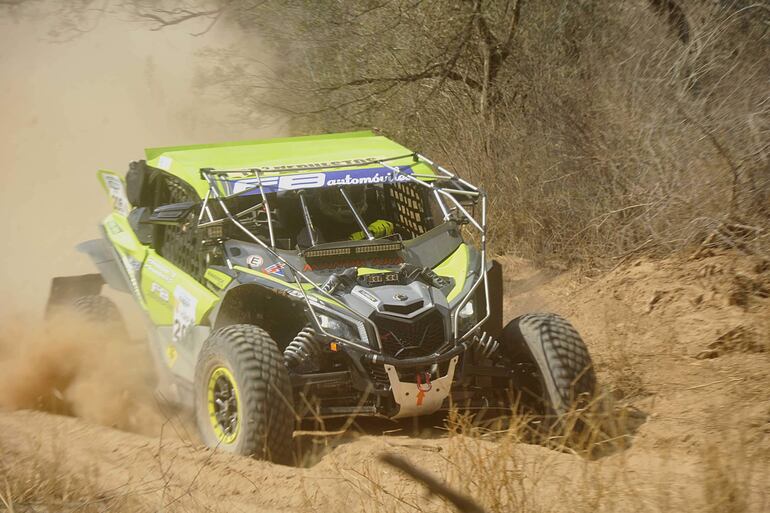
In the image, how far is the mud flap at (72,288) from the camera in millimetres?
10062

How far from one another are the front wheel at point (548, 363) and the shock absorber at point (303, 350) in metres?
1.33

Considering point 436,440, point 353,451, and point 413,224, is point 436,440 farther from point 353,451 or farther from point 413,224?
point 413,224

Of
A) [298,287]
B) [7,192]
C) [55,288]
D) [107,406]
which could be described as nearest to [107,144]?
[7,192]

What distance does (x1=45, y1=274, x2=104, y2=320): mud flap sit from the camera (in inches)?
396

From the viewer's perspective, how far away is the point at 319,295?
7156 millimetres

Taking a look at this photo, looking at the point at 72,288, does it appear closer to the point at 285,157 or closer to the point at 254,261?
the point at 285,157

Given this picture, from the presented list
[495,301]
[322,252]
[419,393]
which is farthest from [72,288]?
[419,393]

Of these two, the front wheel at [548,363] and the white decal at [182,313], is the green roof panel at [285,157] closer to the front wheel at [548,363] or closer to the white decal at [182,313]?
the white decal at [182,313]

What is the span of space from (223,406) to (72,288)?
145 inches

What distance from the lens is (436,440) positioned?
6.95m

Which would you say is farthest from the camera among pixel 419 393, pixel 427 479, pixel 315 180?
pixel 315 180

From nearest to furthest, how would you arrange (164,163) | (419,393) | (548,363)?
(419,393) < (548,363) < (164,163)

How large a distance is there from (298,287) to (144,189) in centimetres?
255

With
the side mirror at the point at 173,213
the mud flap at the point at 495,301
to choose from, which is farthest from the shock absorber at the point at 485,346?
the side mirror at the point at 173,213
